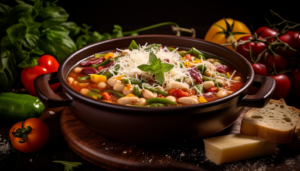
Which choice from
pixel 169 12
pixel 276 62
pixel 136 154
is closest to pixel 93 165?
pixel 136 154

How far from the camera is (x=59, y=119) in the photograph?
3240 millimetres

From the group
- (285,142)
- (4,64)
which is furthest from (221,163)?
(4,64)

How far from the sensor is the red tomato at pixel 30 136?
2.66m

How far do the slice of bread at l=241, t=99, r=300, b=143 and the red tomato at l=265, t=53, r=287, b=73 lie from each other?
79 cm

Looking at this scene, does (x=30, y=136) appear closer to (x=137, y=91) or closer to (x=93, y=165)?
(x=93, y=165)

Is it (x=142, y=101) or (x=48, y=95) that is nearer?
(x=48, y=95)

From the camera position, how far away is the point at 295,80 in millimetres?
3828

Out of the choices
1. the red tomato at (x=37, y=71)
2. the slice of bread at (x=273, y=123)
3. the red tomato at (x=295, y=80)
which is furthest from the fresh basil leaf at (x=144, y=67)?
the red tomato at (x=295, y=80)

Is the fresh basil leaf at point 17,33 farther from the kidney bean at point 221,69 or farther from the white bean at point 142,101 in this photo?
the kidney bean at point 221,69

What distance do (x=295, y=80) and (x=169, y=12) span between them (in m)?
2.80

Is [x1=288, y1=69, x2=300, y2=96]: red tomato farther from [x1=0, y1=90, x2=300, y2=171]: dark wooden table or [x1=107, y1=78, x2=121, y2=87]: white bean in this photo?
[x1=107, y1=78, x2=121, y2=87]: white bean

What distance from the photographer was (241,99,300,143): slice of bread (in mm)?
2611

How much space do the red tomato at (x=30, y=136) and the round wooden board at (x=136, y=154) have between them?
209mm

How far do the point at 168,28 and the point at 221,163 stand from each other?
394 cm
